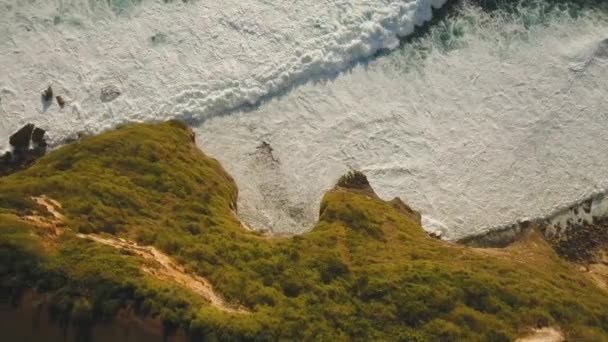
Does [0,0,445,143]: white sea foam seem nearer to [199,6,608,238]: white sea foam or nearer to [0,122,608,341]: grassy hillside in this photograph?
[199,6,608,238]: white sea foam

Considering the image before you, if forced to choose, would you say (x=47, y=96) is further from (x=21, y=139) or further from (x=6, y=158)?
(x=6, y=158)

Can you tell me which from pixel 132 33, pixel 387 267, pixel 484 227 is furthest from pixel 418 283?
pixel 132 33

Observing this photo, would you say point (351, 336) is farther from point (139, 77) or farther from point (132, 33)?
point (132, 33)

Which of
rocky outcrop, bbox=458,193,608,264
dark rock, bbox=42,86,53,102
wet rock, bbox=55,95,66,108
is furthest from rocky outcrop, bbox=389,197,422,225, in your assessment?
dark rock, bbox=42,86,53,102

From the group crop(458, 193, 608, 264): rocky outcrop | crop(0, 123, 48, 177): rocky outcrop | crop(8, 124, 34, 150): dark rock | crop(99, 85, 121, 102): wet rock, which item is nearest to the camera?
crop(0, 123, 48, 177): rocky outcrop

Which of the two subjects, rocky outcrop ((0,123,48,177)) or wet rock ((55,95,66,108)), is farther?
wet rock ((55,95,66,108))

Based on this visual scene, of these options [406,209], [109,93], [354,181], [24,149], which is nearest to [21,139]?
[24,149]

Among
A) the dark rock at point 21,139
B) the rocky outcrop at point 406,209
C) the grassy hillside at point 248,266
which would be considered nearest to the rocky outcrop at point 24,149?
the dark rock at point 21,139
